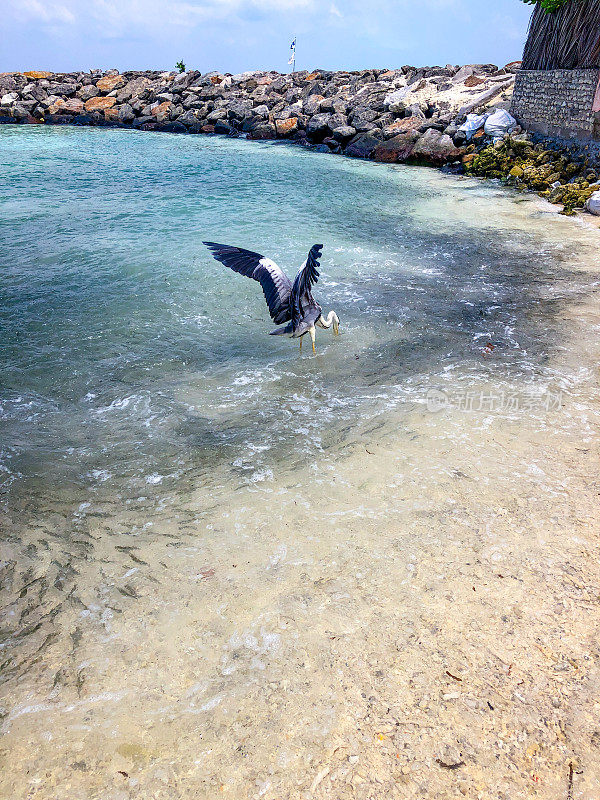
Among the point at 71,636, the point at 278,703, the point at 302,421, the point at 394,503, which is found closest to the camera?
the point at 278,703

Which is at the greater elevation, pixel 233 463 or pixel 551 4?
pixel 551 4

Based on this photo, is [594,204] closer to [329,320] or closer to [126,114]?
[329,320]

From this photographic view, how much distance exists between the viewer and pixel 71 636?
3.46 metres

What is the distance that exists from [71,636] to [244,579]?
1.15 m

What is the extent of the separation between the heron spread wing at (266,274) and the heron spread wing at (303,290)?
0.14 meters

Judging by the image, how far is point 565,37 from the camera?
16781 mm

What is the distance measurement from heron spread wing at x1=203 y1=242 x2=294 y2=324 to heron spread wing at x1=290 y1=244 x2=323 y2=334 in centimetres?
14

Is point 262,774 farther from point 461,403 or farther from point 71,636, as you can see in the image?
point 461,403

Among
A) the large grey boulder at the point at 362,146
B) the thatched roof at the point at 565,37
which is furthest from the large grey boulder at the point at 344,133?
the thatched roof at the point at 565,37

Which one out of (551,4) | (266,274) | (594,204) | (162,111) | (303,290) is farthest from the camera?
(162,111)

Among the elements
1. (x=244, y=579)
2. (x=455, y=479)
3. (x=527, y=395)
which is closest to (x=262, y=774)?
(x=244, y=579)

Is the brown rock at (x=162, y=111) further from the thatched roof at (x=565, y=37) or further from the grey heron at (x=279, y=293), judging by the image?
the grey heron at (x=279, y=293)

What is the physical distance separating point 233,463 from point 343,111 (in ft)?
90.6

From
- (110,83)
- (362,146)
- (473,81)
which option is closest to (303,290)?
(362,146)
